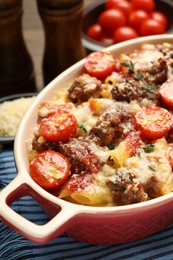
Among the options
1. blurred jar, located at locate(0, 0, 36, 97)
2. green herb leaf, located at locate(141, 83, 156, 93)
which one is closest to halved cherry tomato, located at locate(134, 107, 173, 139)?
green herb leaf, located at locate(141, 83, 156, 93)

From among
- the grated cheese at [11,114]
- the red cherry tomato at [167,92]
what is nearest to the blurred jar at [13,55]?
the grated cheese at [11,114]

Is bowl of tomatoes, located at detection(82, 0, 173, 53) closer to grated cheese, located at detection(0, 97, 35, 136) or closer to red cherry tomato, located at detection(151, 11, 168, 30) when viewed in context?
red cherry tomato, located at detection(151, 11, 168, 30)

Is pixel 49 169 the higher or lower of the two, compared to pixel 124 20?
higher

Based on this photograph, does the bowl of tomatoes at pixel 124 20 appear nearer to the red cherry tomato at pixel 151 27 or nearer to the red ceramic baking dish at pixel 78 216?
the red cherry tomato at pixel 151 27

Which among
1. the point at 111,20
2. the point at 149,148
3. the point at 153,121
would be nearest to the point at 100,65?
the point at 153,121

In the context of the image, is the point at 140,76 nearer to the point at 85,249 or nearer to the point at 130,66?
the point at 130,66

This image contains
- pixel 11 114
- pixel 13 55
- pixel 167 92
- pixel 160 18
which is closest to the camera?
pixel 167 92
